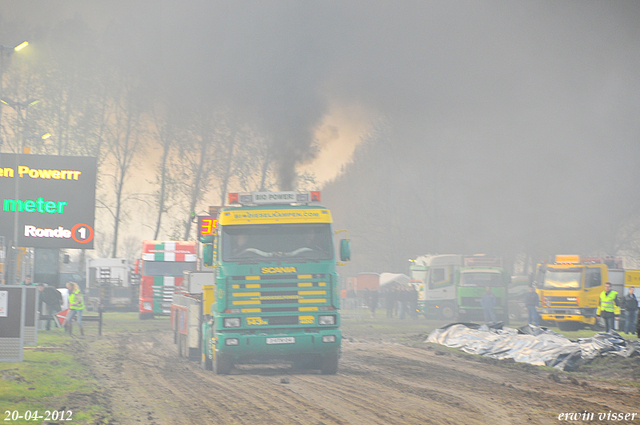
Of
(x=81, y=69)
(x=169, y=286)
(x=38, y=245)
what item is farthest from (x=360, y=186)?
(x=38, y=245)

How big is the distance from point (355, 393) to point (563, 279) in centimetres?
2186

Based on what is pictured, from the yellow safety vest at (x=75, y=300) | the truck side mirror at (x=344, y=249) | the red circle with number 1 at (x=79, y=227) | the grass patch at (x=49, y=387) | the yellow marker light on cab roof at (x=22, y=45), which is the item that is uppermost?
the yellow marker light on cab roof at (x=22, y=45)

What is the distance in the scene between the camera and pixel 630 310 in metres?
26.4

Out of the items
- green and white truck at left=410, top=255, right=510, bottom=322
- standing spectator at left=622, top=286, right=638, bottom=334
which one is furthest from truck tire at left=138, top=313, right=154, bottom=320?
standing spectator at left=622, top=286, right=638, bottom=334

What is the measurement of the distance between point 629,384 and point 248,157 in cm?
2801

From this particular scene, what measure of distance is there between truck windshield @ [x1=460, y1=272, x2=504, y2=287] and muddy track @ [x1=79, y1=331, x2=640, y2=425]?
60.4 ft

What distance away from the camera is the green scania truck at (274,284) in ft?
47.7

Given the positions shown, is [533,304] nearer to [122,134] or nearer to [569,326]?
[569,326]

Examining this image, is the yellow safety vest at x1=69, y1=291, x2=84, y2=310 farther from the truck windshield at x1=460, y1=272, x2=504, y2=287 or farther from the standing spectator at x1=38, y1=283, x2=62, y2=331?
the truck windshield at x1=460, y1=272, x2=504, y2=287

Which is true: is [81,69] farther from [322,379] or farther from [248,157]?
[322,379]

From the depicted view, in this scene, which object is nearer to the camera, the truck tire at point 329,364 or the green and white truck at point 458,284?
the truck tire at point 329,364

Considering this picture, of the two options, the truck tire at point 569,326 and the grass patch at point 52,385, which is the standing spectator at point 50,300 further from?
the truck tire at point 569,326

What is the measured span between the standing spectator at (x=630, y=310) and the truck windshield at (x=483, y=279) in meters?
9.90

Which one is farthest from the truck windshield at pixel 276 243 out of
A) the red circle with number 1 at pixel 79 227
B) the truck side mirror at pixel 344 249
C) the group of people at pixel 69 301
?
the red circle with number 1 at pixel 79 227
